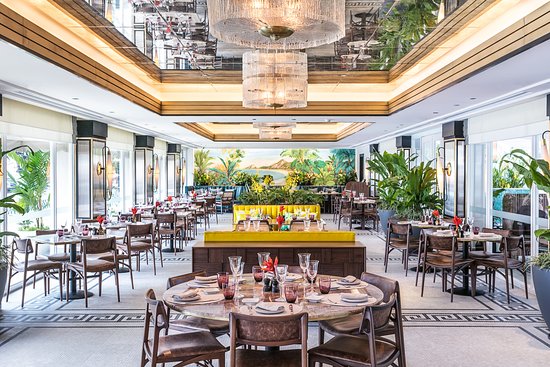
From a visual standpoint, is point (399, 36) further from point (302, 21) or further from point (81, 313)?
point (81, 313)

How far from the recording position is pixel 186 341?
3.44m

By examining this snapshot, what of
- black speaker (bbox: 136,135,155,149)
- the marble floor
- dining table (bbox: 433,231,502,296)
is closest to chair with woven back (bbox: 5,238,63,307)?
the marble floor

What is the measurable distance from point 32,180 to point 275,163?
16.0 m

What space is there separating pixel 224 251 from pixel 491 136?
578 cm

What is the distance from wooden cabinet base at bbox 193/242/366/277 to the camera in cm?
583

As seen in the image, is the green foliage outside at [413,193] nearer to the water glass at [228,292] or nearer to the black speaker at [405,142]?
the black speaker at [405,142]

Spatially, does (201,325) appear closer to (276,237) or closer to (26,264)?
(276,237)

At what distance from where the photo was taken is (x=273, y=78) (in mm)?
6191

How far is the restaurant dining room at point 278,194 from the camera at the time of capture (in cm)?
344

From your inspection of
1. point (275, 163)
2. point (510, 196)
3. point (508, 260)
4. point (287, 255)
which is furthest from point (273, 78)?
point (275, 163)

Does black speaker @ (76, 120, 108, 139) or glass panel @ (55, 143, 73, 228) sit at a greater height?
black speaker @ (76, 120, 108, 139)

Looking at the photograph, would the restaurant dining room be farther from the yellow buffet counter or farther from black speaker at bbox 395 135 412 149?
black speaker at bbox 395 135 412 149

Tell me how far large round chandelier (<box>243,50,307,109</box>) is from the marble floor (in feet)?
8.90

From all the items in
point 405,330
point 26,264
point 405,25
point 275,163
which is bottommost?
point 405,330
